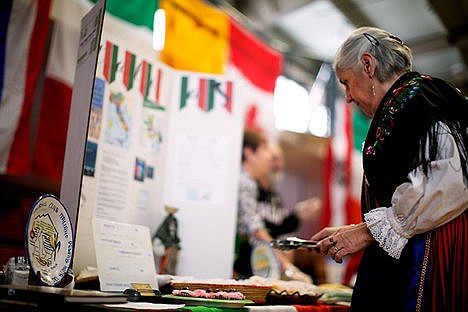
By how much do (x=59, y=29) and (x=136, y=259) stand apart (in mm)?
1567

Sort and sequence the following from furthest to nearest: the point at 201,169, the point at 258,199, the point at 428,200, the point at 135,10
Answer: the point at 258,199, the point at 135,10, the point at 201,169, the point at 428,200

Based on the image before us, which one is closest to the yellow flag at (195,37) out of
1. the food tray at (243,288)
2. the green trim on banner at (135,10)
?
the green trim on banner at (135,10)

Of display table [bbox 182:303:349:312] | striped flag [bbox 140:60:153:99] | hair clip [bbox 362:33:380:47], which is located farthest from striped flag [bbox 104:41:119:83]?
display table [bbox 182:303:349:312]

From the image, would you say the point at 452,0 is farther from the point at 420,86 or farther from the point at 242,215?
the point at 420,86

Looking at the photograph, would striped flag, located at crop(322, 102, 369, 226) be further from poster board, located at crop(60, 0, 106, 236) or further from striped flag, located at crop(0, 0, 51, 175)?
poster board, located at crop(60, 0, 106, 236)

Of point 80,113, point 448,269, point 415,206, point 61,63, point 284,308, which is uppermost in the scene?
point 61,63

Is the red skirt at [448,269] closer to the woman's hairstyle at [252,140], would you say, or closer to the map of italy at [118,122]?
the map of italy at [118,122]

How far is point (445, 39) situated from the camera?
16.1ft

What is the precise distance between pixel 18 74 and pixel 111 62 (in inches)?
22.7

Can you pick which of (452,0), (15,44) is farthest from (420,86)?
(452,0)

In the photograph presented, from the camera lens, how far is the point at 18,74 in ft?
8.21

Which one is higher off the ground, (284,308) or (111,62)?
(111,62)

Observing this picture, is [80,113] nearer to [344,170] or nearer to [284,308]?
[284,308]

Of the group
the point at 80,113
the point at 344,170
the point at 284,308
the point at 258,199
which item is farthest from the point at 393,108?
the point at 344,170
